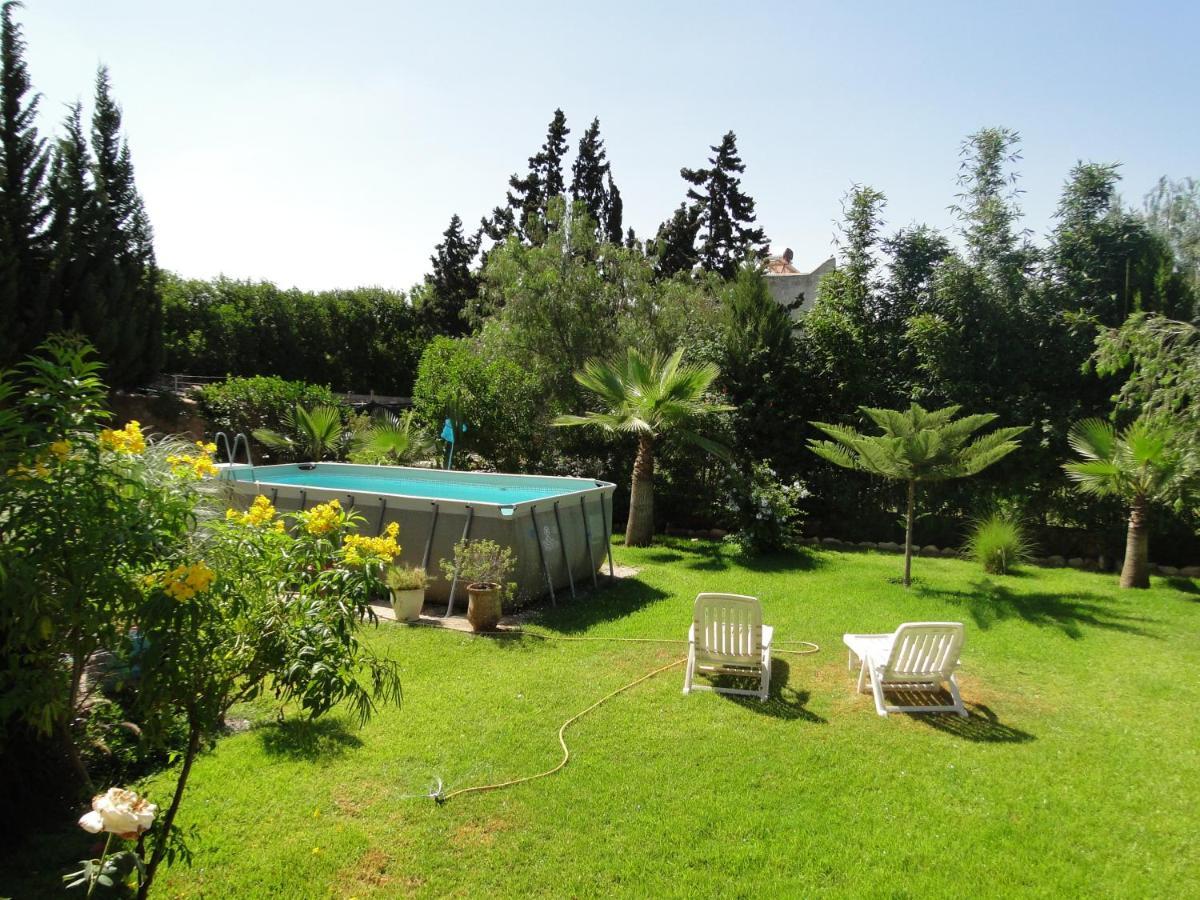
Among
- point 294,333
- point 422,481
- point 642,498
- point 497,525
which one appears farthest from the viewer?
point 294,333

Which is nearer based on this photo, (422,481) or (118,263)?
(422,481)

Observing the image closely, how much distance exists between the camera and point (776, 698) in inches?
256

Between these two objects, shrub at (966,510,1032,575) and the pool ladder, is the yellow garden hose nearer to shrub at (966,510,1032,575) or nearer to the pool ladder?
shrub at (966,510,1032,575)

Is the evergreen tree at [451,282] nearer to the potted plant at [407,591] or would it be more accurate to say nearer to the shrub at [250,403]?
the shrub at [250,403]

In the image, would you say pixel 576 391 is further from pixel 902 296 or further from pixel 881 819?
pixel 881 819

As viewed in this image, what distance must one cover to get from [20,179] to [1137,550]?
76.0ft

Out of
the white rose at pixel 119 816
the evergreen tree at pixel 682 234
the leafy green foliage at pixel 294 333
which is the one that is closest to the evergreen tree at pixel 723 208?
the evergreen tree at pixel 682 234

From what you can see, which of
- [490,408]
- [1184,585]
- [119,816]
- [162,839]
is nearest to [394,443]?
[490,408]

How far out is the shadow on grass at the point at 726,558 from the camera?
39.7 ft

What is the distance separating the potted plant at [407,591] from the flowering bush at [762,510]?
6296mm

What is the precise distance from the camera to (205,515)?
343 cm

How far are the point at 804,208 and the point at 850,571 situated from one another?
32.6 ft

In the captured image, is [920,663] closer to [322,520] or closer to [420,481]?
[322,520]

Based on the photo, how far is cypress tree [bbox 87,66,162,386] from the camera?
17.1 meters
